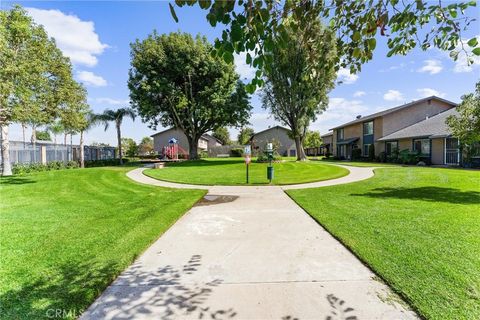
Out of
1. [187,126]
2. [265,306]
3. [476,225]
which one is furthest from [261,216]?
[187,126]

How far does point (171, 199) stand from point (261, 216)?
12.3ft

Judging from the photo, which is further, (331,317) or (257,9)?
(331,317)

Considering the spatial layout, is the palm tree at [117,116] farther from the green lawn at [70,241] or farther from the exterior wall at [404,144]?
the exterior wall at [404,144]

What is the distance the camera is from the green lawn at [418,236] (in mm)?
3074

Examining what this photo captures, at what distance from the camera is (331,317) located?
275 cm

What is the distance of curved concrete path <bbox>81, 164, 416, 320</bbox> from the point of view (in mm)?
2867

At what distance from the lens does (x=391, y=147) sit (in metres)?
29.2

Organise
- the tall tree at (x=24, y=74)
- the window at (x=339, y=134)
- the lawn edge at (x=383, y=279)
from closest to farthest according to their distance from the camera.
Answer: the lawn edge at (x=383, y=279) < the tall tree at (x=24, y=74) < the window at (x=339, y=134)

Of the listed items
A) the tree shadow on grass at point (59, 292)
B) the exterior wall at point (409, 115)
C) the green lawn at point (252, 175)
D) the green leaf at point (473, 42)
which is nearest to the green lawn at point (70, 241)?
the tree shadow on grass at point (59, 292)

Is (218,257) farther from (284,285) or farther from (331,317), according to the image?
(331,317)

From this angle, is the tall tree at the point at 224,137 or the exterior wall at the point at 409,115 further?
the tall tree at the point at 224,137

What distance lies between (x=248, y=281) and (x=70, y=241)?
3658 mm

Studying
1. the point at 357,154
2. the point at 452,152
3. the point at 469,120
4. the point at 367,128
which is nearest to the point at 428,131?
the point at 452,152

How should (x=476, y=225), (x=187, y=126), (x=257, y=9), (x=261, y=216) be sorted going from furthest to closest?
(x=187, y=126) → (x=261, y=216) → (x=476, y=225) → (x=257, y=9)
